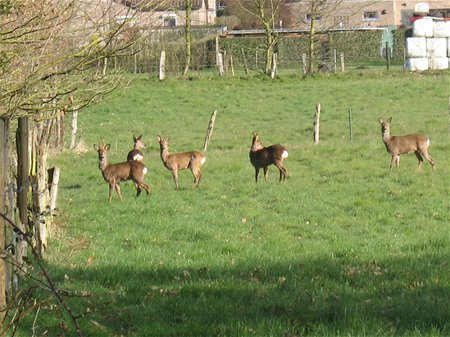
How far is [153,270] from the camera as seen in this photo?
9797 mm

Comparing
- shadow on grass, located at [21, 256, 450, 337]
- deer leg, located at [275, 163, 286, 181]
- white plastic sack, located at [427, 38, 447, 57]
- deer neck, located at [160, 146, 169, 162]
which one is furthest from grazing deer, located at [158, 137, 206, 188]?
white plastic sack, located at [427, 38, 447, 57]

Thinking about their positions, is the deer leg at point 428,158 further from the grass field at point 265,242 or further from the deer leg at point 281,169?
the deer leg at point 281,169

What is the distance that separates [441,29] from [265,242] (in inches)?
1846

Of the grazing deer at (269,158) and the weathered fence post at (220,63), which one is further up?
the weathered fence post at (220,63)

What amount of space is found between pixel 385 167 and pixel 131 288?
44.7 ft

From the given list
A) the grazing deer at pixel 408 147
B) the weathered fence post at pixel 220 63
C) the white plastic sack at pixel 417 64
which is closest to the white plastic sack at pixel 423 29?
the white plastic sack at pixel 417 64

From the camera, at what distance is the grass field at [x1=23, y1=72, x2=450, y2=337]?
7.59 metres

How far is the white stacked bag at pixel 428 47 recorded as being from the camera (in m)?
53.8

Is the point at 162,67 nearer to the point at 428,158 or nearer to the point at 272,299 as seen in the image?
the point at 428,158

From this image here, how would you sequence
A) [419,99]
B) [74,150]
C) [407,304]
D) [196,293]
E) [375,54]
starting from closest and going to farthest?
[407,304]
[196,293]
[74,150]
[419,99]
[375,54]

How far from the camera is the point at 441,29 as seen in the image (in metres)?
56.6

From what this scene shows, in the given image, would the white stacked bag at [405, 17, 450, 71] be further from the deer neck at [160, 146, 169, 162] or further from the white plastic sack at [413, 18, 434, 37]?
the deer neck at [160, 146, 169, 162]

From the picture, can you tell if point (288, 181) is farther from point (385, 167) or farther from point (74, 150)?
point (74, 150)

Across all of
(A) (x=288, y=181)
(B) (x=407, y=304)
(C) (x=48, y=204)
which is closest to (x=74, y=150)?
(A) (x=288, y=181)
